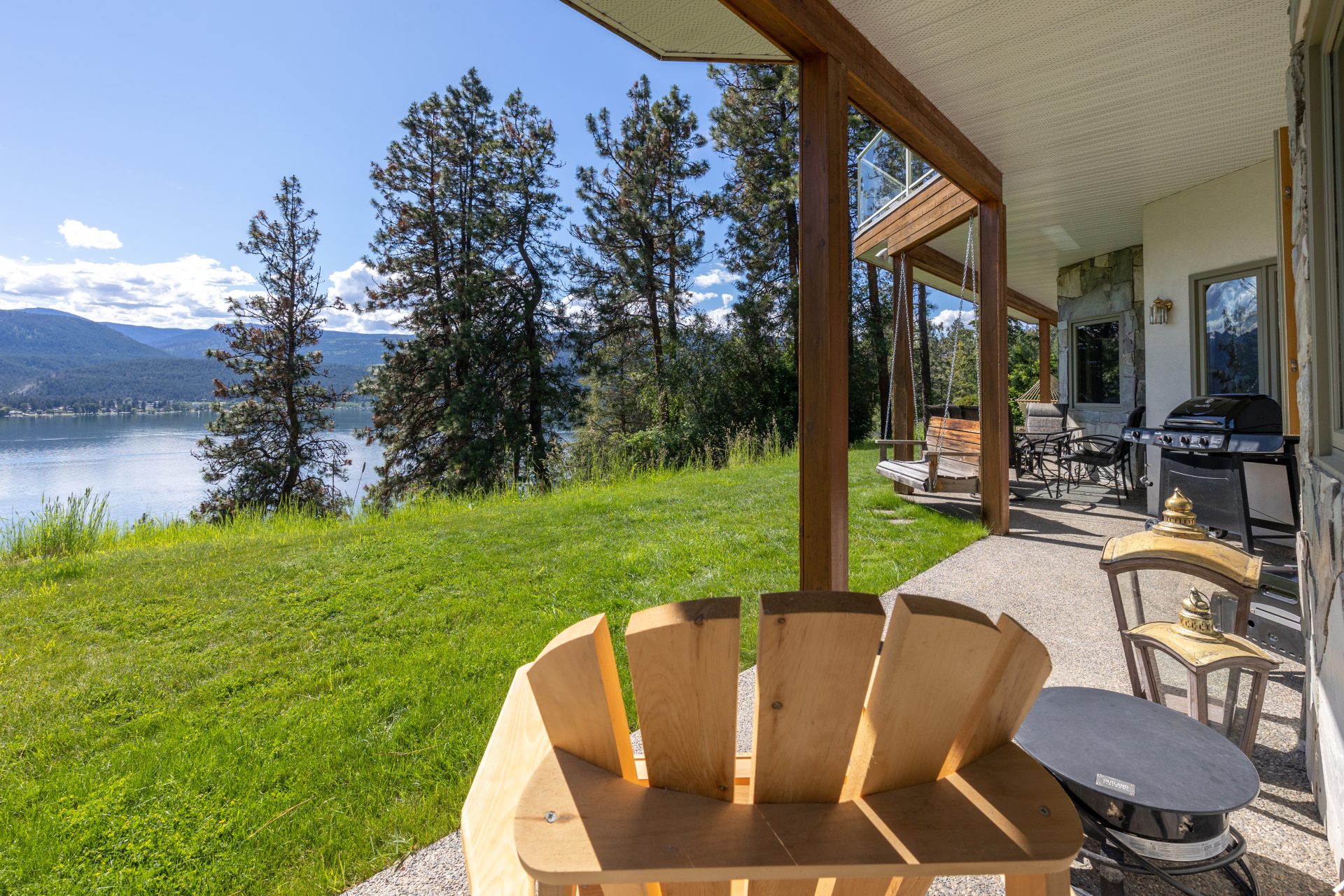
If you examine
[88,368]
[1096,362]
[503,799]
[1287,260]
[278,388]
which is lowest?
[503,799]

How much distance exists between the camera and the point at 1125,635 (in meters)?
1.64

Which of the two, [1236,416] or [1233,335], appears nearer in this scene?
[1236,416]

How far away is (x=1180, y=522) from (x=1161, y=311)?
538 cm

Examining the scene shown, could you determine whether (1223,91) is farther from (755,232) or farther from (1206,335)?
(755,232)

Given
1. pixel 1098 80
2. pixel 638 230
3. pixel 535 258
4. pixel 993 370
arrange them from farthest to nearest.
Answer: pixel 638 230, pixel 535 258, pixel 993 370, pixel 1098 80

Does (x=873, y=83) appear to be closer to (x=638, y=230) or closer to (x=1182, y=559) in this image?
(x=1182, y=559)

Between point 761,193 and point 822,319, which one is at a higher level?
point 761,193

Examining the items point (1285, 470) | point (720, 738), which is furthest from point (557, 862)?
point (1285, 470)

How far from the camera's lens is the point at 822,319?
246cm

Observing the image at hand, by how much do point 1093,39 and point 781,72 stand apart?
1233cm

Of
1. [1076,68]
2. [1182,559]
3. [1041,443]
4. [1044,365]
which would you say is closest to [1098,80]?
[1076,68]

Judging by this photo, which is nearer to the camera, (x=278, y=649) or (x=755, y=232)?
(x=278, y=649)

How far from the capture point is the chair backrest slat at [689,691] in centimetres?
69

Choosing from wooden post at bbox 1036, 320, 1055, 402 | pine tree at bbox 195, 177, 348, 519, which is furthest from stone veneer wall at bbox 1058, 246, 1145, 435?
pine tree at bbox 195, 177, 348, 519
